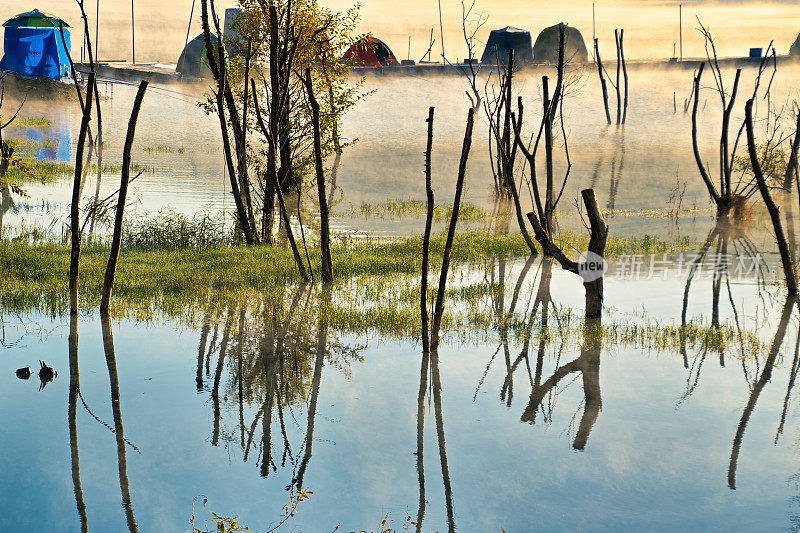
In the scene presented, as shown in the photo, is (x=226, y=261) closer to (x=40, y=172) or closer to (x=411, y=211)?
(x=411, y=211)

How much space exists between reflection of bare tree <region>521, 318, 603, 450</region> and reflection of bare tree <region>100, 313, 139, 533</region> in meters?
2.79

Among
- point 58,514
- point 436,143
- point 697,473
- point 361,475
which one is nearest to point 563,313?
point 697,473

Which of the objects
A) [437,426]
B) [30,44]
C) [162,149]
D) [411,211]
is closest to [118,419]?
[437,426]

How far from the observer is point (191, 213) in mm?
15734

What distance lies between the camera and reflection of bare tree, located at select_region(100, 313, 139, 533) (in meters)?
4.72

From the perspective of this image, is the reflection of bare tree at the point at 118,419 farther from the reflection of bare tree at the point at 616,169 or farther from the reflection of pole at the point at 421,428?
the reflection of bare tree at the point at 616,169

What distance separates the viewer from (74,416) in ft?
19.8

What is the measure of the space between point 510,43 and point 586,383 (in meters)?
46.3

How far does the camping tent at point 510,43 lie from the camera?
50719mm

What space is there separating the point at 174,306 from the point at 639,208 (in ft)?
44.4

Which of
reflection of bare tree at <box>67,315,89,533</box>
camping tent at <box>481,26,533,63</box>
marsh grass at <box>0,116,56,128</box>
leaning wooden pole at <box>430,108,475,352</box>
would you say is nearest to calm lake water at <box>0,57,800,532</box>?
reflection of bare tree at <box>67,315,89,533</box>

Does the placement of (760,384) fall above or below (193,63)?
below

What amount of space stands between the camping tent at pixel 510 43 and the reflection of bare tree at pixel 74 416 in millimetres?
45011

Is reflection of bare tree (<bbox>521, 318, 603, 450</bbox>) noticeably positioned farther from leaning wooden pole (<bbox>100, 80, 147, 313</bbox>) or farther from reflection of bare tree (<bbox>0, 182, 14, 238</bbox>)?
reflection of bare tree (<bbox>0, 182, 14, 238</bbox>)
